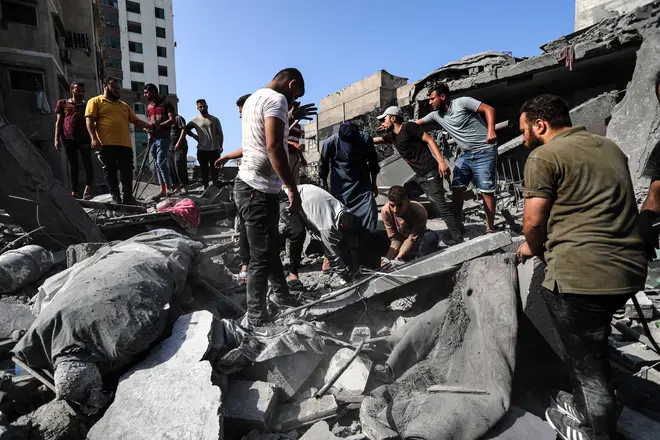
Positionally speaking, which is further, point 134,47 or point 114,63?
point 134,47

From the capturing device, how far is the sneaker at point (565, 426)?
5.96ft

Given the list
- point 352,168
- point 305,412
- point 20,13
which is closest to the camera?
point 305,412

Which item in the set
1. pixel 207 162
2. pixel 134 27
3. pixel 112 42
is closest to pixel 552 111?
pixel 207 162

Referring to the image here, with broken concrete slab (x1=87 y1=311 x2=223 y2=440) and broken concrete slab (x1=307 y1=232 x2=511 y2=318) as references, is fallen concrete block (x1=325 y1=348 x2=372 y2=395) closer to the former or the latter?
broken concrete slab (x1=307 y1=232 x2=511 y2=318)

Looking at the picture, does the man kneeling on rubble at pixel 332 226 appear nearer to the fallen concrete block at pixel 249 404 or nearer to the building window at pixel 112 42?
the fallen concrete block at pixel 249 404

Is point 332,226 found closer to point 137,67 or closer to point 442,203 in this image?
point 442,203

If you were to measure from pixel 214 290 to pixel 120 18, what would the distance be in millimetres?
50114

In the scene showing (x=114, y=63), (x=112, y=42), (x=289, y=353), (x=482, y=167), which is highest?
(x=112, y=42)

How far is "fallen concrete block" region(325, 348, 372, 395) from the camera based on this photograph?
233 cm

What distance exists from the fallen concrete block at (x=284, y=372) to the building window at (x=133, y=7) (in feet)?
170

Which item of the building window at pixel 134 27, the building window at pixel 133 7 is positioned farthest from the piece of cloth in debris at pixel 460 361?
the building window at pixel 133 7

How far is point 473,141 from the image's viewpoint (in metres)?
4.28

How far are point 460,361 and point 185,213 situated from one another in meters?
4.23

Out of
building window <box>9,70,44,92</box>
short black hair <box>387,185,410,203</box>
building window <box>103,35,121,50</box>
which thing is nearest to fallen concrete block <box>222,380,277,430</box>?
short black hair <box>387,185,410,203</box>
